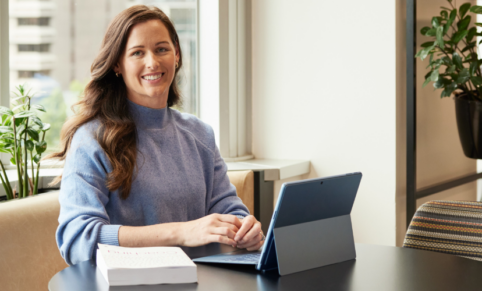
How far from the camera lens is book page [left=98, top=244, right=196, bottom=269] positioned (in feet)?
3.38

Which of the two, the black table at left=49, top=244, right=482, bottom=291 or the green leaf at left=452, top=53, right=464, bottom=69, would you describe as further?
the green leaf at left=452, top=53, right=464, bottom=69

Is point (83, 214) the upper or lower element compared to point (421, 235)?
upper

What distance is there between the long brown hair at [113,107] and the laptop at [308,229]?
0.45m

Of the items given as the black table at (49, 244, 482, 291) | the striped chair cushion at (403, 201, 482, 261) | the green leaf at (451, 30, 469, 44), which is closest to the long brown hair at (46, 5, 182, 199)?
the black table at (49, 244, 482, 291)

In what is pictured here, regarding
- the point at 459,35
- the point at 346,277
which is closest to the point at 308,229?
the point at 346,277

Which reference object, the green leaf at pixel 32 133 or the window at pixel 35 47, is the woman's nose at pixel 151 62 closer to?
the green leaf at pixel 32 133

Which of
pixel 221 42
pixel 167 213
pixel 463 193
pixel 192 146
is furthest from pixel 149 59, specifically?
pixel 463 193

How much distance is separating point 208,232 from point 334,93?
163 cm

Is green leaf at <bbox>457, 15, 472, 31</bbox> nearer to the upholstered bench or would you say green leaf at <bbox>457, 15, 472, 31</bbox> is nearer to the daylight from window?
the daylight from window

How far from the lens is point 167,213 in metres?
1.55

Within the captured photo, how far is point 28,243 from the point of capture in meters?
1.64

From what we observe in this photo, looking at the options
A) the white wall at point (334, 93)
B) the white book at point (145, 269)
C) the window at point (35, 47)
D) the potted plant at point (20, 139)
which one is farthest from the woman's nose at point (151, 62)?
the white wall at point (334, 93)

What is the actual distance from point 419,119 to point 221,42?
1198 mm

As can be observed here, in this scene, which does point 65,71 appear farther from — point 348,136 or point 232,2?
point 348,136
